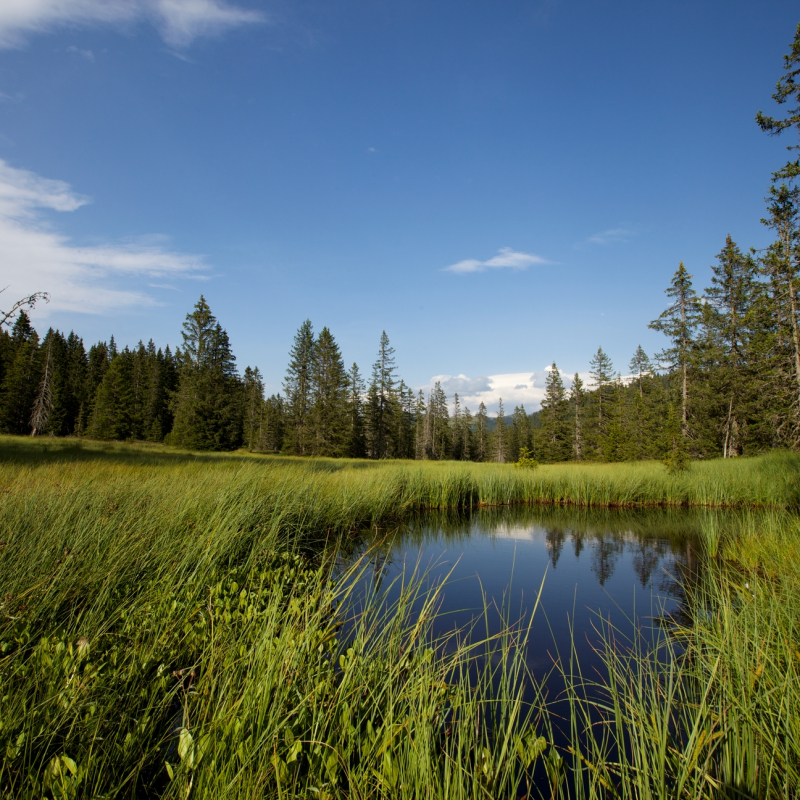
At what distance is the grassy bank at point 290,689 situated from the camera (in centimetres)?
173

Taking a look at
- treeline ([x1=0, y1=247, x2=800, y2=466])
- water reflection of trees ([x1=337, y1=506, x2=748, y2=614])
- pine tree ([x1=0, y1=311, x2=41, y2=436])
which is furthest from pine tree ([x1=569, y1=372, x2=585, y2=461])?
pine tree ([x1=0, y1=311, x2=41, y2=436])

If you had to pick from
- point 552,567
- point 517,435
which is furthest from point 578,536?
point 517,435

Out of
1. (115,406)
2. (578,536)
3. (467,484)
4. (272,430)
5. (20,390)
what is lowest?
(578,536)

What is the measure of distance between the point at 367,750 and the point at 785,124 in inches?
783

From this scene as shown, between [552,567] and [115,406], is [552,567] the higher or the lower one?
the lower one

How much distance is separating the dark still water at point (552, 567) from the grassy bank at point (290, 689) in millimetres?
563

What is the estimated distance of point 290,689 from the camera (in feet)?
7.21

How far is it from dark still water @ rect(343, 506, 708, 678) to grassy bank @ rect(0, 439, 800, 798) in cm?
56

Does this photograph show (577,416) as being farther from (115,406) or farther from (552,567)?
(115,406)

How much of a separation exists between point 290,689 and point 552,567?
6290 mm

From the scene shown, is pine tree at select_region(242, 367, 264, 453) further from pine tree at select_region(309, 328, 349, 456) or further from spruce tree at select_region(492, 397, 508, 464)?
spruce tree at select_region(492, 397, 508, 464)

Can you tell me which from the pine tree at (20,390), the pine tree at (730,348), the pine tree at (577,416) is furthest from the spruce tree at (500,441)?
the pine tree at (20,390)

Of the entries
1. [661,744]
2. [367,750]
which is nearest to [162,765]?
[367,750]

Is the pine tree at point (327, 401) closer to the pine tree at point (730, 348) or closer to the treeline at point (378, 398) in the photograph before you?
the treeline at point (378, 398)
